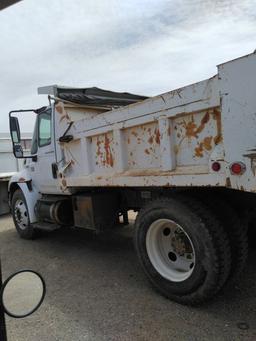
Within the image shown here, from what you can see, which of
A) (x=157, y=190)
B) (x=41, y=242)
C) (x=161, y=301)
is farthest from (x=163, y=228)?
(x=41, y=242)

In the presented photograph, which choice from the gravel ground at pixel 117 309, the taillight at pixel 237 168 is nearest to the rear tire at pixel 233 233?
the gravel ground at pixel 117 309

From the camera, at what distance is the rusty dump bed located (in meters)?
2.76

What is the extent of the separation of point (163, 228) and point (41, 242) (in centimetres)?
338

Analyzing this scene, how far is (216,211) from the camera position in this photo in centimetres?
342

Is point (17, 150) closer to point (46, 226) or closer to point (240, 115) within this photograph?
point (46, 226)

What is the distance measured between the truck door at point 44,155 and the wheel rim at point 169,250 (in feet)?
7.32

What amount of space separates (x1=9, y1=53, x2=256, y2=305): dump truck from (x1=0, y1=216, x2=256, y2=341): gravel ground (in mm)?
233

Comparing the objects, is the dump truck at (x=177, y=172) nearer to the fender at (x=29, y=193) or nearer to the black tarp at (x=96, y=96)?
the black tarp at (x=96, y=96)

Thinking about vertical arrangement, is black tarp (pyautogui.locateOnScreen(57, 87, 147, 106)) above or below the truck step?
above

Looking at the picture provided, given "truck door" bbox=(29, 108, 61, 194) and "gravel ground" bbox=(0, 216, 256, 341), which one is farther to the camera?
"truck door" bbox=(29, 108, 61, 194)

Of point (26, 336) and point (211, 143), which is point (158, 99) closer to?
point (211, 143)

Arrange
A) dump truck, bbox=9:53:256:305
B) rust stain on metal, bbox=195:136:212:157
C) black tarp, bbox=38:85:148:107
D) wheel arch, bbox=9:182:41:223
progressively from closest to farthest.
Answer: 1. dump truck, bbox=9:53:256:305
2. rust stain on metal, bbox=195:136:212:157
3. black tarp, bbox=38:85:148:107
4. wheel arch, bbox=9:182:41:223

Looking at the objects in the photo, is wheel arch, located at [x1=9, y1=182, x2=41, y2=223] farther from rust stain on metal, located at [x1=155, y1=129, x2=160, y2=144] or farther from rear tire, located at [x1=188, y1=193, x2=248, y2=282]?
rear tire, located at [x1=188, y1=193, x2=248, y2=282]

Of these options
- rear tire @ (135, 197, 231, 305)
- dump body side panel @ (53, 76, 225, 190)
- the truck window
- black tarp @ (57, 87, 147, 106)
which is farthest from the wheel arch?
rear tire @ (135, 197, 231, 305)
